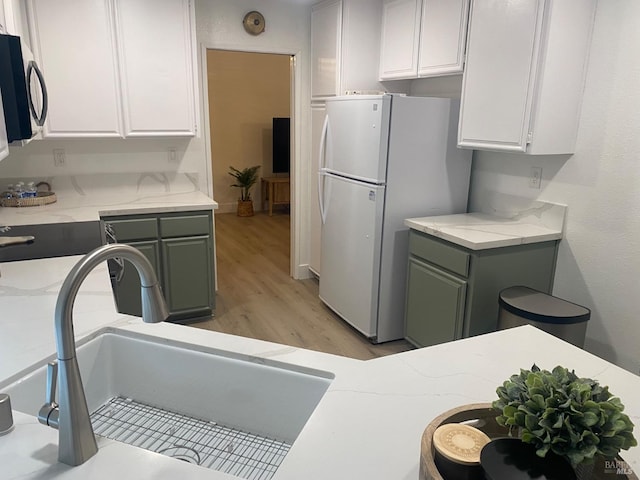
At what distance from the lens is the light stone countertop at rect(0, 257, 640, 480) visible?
0.86 m

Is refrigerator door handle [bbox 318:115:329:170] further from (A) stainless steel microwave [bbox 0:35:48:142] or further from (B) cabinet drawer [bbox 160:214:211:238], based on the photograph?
(A) stainless steel microwave [bbox 0:35:48:142]

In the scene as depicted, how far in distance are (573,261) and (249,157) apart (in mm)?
5420

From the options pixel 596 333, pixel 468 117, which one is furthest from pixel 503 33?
pixel 596 333

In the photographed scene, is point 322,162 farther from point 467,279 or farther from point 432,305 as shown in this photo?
point 467,279

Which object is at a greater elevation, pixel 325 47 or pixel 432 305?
pixel 325 47

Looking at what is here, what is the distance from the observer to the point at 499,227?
9.20 feet

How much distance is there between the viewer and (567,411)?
0.69m

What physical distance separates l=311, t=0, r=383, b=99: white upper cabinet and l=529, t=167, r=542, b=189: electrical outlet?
1.49m

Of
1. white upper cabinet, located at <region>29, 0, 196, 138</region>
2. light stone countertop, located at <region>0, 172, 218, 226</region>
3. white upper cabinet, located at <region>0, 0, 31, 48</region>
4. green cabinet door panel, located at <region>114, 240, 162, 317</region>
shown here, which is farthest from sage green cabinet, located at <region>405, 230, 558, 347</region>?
white upper cabinet, located at <region>0, 0, 31, 48</region>

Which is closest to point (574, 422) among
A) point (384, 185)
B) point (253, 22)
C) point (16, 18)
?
point (384, 185)

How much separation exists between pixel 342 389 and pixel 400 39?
2.97m

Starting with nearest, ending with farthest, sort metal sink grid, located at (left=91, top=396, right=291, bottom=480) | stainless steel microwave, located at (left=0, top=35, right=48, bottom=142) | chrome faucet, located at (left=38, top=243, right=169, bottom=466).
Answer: chrome faucet, located at (left=38, top=243, right=169, bottom=466) → metal sink grid, located at (left=91, top=396, right=291, bottom=480) → stainless steel microwave, located at (left=0, top=35, right=48, bottom=142)

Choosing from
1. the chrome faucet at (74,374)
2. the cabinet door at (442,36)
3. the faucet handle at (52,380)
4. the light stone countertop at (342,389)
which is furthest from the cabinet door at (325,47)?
the faucet handle at (52,380)

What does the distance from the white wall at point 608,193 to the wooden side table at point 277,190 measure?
15.5ft
